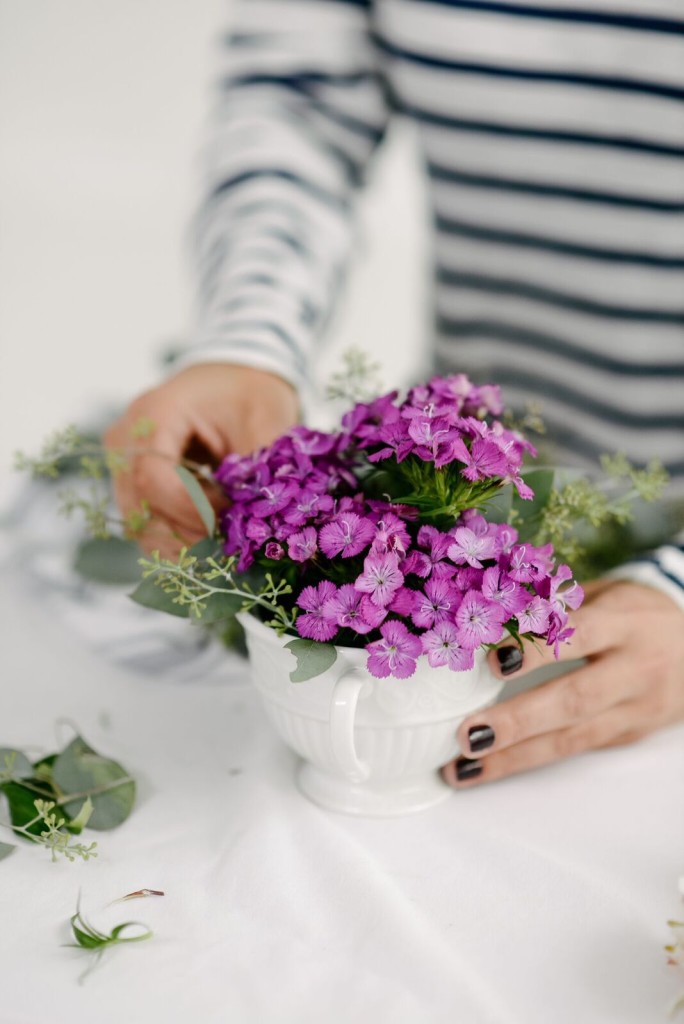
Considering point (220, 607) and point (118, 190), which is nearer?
point (220, 607)

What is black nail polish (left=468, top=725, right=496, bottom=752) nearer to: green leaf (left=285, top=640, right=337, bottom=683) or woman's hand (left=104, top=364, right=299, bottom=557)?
green leaf (left=285, top=640, right=337, bottom=683)

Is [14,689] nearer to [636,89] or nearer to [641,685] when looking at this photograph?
[641,685]

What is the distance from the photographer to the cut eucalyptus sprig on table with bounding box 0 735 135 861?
542 mm

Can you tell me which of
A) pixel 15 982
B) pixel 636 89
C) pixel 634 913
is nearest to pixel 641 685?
pixel 634 913

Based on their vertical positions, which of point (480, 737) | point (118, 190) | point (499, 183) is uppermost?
point (499, 183)

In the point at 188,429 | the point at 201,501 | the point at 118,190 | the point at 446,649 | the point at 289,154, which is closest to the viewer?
the point at 446,649

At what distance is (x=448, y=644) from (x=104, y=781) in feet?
0.78

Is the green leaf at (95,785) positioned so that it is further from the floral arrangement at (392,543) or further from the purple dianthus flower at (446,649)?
the purple dianthus flower at (446,649)

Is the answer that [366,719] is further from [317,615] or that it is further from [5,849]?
[5,849]

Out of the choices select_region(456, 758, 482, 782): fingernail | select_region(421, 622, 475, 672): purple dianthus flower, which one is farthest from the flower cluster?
select_region(456, 758, 482, 782): fingernail

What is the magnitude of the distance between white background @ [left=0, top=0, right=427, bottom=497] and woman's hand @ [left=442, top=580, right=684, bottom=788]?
1.49 m

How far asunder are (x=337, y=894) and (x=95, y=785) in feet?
0.51

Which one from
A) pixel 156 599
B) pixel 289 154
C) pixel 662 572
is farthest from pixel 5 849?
pixel 289 154

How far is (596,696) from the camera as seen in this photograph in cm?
59
